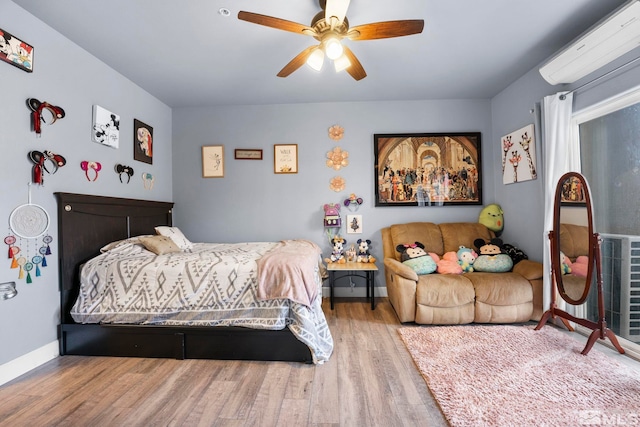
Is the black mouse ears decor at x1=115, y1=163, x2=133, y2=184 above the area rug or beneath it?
above

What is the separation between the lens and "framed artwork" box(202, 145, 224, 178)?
3727mm

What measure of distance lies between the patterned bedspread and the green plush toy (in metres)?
2.56

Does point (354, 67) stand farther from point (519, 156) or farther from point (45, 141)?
point (45, 141)

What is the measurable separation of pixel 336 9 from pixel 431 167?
2.42m

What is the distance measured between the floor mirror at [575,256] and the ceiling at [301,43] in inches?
49.8

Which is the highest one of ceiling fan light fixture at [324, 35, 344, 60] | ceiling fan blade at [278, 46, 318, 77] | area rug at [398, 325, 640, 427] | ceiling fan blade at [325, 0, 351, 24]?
ceiling fan blade at [325, 0, 351, 24]

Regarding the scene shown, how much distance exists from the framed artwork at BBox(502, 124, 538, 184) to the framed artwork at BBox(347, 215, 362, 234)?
1829 mm

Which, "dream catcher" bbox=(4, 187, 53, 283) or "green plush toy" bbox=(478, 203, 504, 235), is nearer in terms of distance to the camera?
"dream catcher" bbox=(4, 187, 53, 283)

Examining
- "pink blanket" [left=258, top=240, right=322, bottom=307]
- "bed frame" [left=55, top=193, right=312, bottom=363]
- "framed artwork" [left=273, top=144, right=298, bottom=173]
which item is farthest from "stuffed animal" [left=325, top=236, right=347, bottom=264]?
"bed frame" [left=55, top=193, right=312, bottom=363]

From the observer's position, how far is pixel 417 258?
295 cm


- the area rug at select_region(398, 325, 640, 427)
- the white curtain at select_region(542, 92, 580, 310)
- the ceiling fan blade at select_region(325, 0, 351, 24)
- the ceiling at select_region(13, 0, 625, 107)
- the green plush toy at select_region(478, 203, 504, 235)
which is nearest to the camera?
the area rug at select_region(398, 325, 640, 427)

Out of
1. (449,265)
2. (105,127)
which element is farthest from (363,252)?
(105,127)

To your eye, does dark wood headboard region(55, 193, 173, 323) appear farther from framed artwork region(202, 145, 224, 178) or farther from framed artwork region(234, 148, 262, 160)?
framed artwork region(234, 148, 262, 160)

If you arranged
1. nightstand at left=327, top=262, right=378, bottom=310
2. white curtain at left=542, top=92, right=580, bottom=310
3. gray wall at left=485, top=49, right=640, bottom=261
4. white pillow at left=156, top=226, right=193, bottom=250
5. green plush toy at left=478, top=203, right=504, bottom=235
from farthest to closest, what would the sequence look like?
1. green plush toy at left=478, top=203, right=504, bottom=235
2. nightstand at left=327, top=262, right=378, bottom=310
3. white pillow at left=156, top=226, right=193, bottom=250
4. white curtain at left=542, top=92, right=580, bottom=310
5. gray wall at left=485, top=49, right=640, bottom=261
